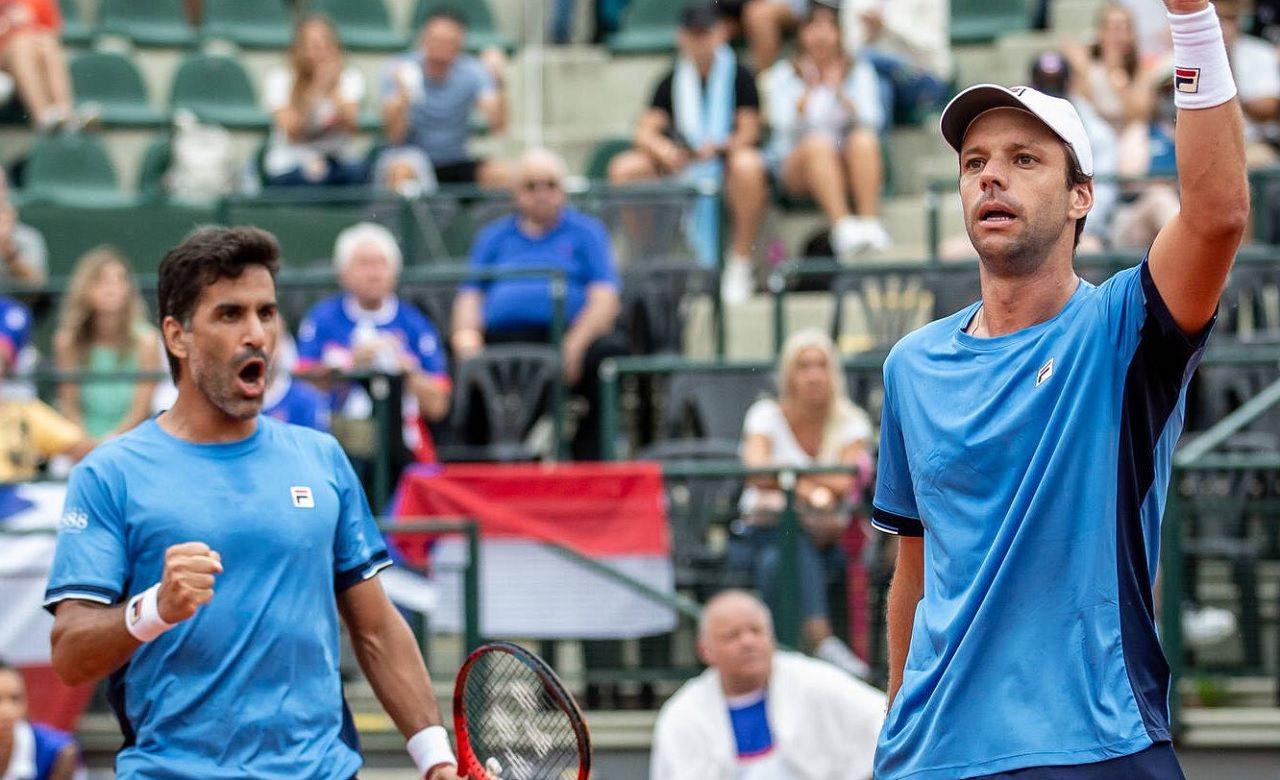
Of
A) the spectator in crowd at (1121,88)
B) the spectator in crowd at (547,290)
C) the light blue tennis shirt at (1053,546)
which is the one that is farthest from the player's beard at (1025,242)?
the spectator in crowd at (1121,88)

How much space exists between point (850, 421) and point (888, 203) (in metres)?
4.92

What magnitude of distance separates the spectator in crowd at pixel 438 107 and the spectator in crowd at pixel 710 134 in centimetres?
109

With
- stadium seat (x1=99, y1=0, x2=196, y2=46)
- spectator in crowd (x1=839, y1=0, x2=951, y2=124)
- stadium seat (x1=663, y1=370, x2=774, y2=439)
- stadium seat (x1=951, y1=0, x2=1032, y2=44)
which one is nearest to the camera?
stadium seat (x1=663, y1=370, x2=774, y2=439)

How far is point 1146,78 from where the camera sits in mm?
12727

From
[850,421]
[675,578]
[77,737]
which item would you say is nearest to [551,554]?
[675,578]

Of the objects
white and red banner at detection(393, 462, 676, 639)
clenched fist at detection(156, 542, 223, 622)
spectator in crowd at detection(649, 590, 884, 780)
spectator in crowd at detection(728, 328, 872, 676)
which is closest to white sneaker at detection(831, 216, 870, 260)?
spectator in crowd at detection(728, 328, 872, 676)

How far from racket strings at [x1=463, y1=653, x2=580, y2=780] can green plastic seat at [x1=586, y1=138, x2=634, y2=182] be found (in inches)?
403

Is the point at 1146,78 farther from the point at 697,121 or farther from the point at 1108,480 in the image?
the point at 1108,480

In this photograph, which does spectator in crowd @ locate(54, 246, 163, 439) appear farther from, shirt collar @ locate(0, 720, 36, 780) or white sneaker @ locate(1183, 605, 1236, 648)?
white sneaker @ locate(1183, 605, 1236, 648)

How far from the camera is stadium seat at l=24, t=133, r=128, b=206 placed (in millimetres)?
14523

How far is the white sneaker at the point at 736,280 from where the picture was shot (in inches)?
510

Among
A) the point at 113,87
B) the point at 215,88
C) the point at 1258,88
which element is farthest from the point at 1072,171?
the point at 113,87

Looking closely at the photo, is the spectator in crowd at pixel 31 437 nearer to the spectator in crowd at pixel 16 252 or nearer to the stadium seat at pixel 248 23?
the spectator in crowd at pixel 16 252

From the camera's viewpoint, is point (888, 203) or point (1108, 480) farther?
point (888, 203)
